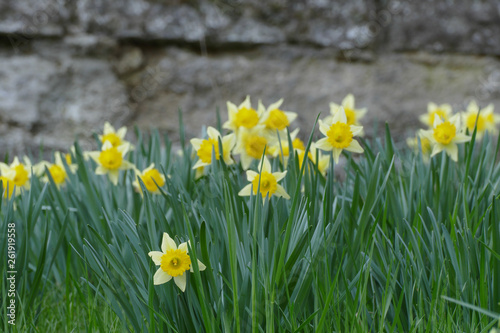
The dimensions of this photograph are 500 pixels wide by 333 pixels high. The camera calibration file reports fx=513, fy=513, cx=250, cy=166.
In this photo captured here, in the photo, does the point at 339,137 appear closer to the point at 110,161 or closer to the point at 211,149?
the point at 211,149

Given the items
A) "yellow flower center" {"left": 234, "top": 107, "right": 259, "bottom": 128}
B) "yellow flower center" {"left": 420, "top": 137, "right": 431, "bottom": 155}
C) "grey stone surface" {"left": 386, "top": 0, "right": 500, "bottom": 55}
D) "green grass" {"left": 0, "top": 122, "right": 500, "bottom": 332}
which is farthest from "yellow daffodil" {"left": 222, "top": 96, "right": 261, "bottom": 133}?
"grey stone surface" {"left": 386, "top": 0, "right": 500, "bottom": 55}

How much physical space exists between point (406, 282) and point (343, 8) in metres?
2.05

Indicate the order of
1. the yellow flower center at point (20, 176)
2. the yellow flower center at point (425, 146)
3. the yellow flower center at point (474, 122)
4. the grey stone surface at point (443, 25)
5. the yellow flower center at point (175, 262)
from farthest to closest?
the grey stone surface at point (443, 25), the yellow flower center at point (474, 122), the yellow flower center at point (425, 146), the yellow flower center at point (20, 176), the yellow flower center at point (175, 262)

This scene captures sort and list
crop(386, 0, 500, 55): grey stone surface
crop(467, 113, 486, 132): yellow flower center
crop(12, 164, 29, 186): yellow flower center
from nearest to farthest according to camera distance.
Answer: crop(12, 164, 29, 186): yellow flower center, crop(467, 113, 486, 132): yellow flower center, crop(386, 0, 500, 55): grey stone surface

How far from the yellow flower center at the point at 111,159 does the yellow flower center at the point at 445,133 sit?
81 cm

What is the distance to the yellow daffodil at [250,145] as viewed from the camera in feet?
3.88

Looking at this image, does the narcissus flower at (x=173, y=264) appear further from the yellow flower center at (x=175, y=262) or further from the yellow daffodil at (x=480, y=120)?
the yellow daffodil at (x=480, y=120)

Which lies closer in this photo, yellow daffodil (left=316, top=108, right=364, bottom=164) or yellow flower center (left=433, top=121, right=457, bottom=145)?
yellow daffodil (left=316, top=108, right=364, bottom=164)

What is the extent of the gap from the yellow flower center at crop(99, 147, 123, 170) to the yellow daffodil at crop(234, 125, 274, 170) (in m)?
0.37

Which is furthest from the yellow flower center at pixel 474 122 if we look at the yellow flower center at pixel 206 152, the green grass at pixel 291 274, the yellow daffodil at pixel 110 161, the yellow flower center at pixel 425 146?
the yellow daffodil at pixel 110 161

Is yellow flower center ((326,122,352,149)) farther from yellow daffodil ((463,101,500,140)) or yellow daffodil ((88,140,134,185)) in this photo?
yellow daffodil ((463,101,500,140))

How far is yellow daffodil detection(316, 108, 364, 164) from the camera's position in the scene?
104 centimetres

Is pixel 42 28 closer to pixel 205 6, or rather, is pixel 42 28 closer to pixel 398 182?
pixel 205 6

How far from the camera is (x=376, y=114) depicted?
104 inches
